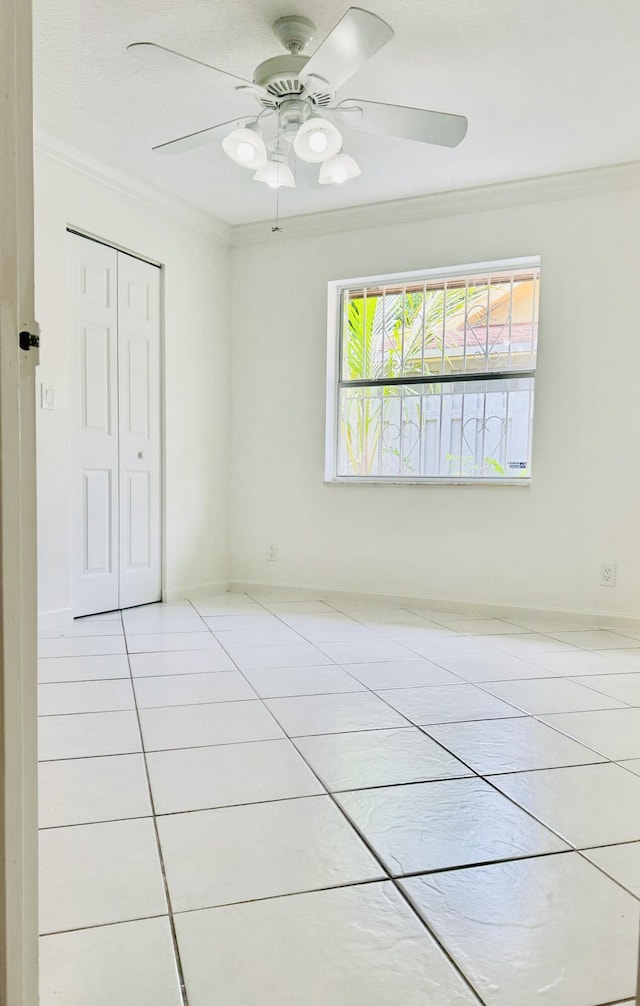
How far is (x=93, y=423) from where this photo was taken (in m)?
3.50

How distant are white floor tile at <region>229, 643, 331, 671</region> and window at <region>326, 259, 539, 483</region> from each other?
156 centimetres

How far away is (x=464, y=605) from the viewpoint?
152 inches

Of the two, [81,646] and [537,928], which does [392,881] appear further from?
[81,646]

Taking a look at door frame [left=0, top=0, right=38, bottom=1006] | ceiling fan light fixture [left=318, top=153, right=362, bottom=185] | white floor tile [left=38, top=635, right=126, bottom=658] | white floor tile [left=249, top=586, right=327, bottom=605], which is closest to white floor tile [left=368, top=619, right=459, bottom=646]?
white floor tile [left=249, top=586, right=327, bottom=605]

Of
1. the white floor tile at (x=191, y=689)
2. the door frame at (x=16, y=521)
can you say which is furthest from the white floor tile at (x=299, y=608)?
the door frame at (x=16, y=521)

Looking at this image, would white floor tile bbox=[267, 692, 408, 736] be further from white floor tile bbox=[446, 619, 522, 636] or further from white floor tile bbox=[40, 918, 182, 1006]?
white floor tile bbox=[446, 619, 522, 636]

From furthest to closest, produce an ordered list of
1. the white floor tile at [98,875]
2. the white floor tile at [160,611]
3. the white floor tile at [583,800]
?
the white floor tile at [160,611] → the white floor tile at [583,800] → the white floor tile at [98,875]

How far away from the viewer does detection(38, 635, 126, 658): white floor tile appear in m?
2.74

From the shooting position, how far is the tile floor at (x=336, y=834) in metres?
0.95

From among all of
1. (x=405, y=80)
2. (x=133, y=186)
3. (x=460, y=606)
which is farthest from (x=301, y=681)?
(x=133, y=186)

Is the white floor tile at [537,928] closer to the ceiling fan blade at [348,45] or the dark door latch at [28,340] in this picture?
the dark door latch at [28,340]

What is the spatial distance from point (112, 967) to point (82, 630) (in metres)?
2.40

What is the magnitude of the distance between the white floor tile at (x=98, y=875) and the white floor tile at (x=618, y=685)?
5.64ft

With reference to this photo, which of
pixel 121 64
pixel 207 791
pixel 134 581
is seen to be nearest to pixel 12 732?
pixel 207 791
